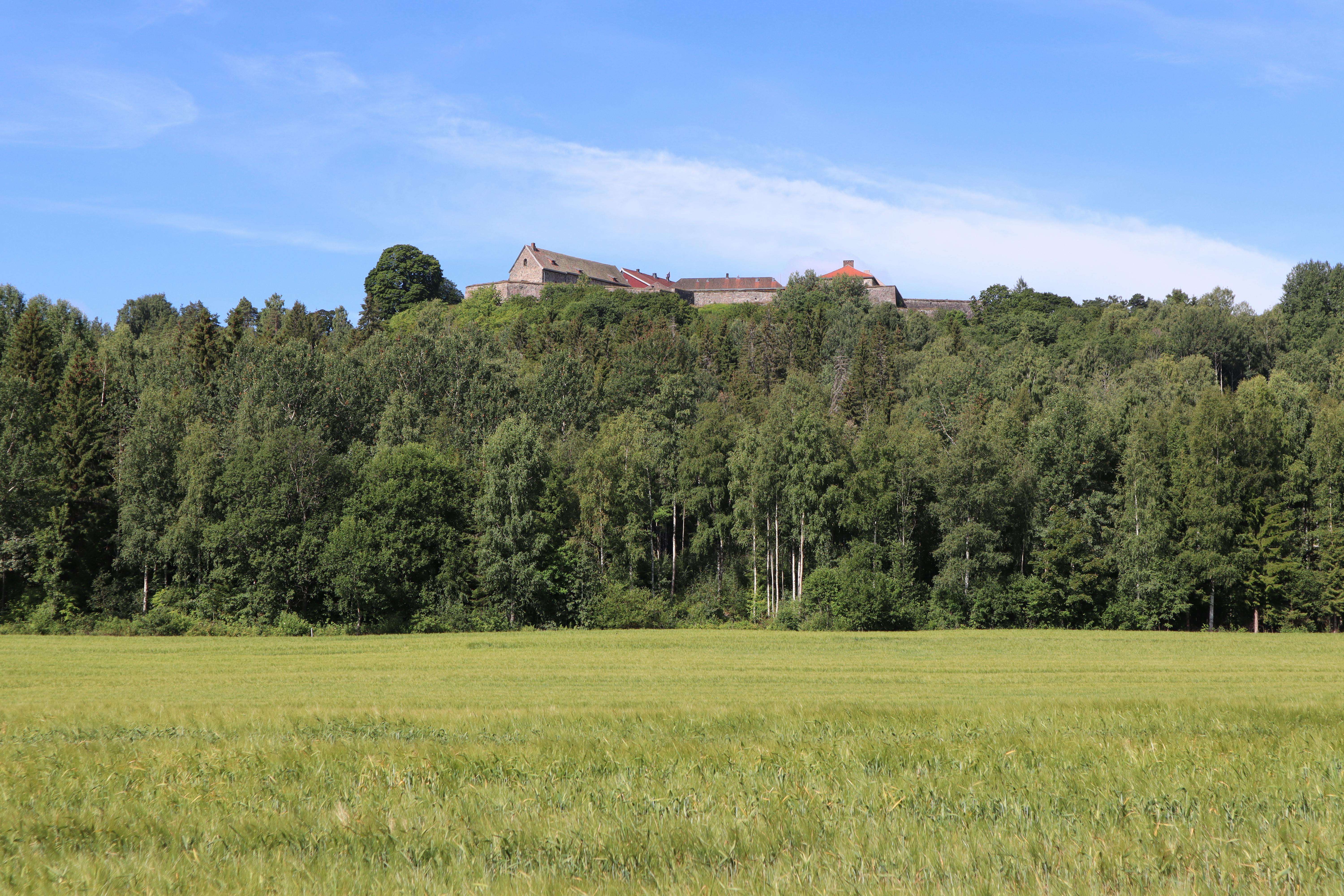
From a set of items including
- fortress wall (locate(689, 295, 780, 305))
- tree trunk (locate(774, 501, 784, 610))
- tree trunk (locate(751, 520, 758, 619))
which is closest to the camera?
tree trunk (locate(774, 501, 784, 610))

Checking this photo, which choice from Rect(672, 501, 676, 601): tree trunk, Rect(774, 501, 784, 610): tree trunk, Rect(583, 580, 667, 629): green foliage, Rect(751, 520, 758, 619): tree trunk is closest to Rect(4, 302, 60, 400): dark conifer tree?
Rect(583, 580, 667, 629): green foliage

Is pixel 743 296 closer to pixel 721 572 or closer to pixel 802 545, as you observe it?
pixel 721 572

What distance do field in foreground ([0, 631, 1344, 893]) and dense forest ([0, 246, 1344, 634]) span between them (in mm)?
43593

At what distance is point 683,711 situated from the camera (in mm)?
15961

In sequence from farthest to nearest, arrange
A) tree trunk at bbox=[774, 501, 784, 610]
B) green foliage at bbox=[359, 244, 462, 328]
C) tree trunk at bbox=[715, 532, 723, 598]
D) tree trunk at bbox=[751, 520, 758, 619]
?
green foliage at bbox=[359, 244, 462, 328] < tree trunk at bbox=[715, 532, 723, 598] < tree trunk at bbox=[751, 520, 758, 619] < tree trunk at bbox=[774, 501, 784, 610]

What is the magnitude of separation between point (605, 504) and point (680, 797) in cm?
6156

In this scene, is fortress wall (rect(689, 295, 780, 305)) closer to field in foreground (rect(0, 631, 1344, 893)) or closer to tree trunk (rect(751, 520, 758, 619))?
tree trunk (rect(751, 520, 758, 619))

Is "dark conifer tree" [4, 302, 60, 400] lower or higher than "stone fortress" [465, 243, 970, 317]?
lower

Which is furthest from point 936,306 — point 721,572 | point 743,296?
point 721,572

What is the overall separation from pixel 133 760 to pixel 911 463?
203 ft

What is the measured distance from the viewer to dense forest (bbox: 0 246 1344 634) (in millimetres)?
61312

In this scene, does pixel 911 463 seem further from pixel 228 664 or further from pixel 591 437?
pixel 228 664

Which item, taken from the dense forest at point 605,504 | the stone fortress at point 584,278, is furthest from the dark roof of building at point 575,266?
the dense forest at point 605,504

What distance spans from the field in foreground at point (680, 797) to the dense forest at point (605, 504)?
43593mm
